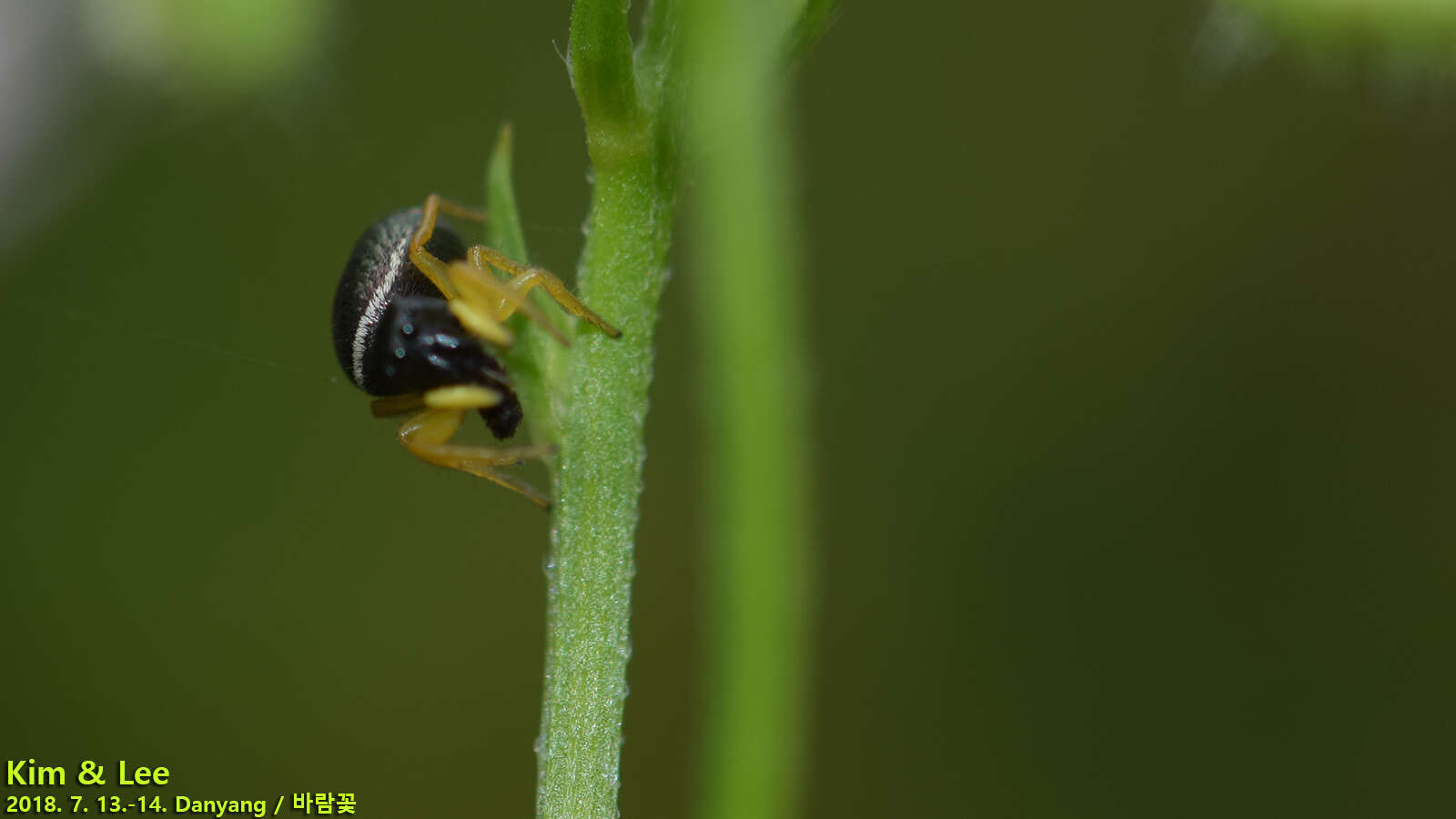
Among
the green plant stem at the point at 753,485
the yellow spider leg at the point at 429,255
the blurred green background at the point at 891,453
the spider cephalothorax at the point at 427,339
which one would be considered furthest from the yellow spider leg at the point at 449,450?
the blurred green background at the point at 891,453

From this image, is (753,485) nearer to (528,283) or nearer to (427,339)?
(528,283)

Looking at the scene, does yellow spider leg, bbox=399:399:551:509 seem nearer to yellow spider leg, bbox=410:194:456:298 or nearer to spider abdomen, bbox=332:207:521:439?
spider abdomen, bbox=332:207:521:439

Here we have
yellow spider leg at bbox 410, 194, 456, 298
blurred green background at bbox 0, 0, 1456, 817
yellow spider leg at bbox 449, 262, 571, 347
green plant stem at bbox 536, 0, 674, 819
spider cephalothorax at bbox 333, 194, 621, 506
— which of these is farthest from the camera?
blurred green background at bbox 0, 0, 1456, 817

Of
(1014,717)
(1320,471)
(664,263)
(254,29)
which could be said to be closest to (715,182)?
(664,263)

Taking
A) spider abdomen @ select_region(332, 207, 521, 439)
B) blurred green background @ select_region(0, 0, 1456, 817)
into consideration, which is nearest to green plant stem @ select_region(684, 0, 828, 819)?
spider abdomen @ select_region(332, 207, 521, 439)

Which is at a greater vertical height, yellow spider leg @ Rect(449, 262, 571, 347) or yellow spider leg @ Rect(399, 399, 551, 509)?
yellow spider leg @ Rect(449, 262, 571, 347)

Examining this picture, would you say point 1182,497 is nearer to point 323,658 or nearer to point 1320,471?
point 1320,471

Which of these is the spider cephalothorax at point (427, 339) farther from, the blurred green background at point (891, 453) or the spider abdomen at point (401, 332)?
the blurred green background at point (891, 453)
